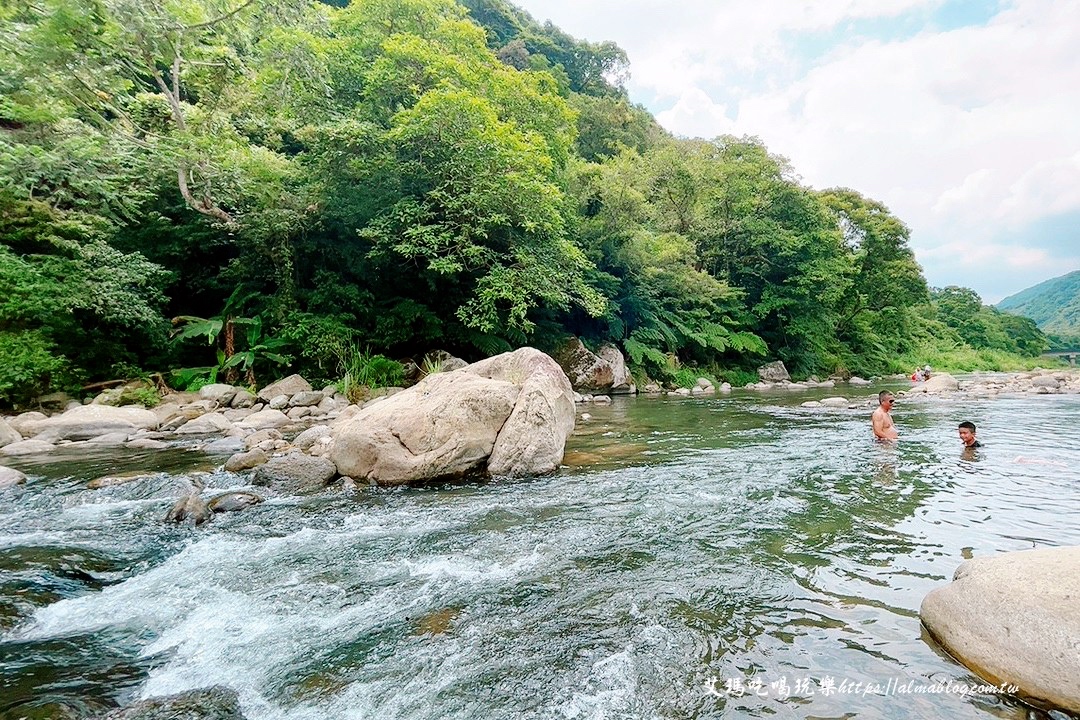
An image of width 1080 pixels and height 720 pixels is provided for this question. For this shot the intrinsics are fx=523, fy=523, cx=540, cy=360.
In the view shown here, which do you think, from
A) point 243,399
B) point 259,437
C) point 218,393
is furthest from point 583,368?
point 259,437

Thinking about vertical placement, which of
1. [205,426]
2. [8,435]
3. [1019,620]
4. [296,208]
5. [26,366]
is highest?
[296,208]

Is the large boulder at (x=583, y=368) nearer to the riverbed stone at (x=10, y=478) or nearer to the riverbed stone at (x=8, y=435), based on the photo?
the riverbed stone at (x=8, y=435)

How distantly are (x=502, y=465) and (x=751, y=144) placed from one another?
2834 cm

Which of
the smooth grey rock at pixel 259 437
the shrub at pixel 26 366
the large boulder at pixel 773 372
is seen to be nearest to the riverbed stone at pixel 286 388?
the smooth grey rock at pixel 259 437

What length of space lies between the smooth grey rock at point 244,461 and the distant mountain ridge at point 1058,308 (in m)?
111

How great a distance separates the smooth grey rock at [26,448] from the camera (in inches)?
379

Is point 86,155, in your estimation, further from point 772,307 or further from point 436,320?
point 772,307

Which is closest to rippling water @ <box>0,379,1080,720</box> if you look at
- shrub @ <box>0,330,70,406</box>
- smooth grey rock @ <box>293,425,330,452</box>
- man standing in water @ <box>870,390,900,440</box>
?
smooth grey rock @ <box>293,425,330,452</box>

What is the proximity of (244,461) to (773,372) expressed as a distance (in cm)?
2606

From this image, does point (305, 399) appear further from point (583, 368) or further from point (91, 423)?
point (583, 368)

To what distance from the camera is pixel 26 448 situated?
9820 mm

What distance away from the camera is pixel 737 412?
15273 mm

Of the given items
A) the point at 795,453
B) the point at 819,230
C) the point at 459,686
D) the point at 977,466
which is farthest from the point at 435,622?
the point at 819,230

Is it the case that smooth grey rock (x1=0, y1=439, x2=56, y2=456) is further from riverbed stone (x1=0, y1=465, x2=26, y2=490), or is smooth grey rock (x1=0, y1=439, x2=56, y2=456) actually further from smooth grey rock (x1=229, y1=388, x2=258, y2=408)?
smooth grey rock (x1=229, y1=388, x2=258, y2=408)
